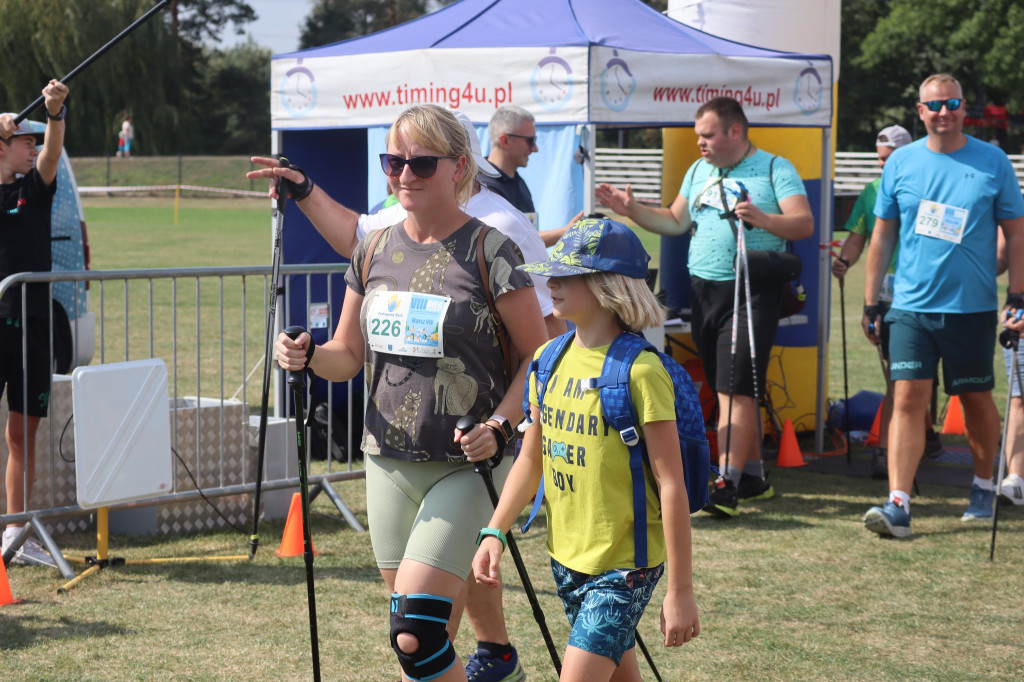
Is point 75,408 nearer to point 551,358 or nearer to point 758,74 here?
point 551,358

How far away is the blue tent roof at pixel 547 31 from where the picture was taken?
23.7 ft

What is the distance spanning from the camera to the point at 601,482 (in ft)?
9.88

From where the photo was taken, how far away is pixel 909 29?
47.9 meters

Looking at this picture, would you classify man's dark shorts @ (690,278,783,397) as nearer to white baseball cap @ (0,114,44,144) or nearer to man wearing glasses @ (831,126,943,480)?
man wearing glasses @ (831,126,943,480)

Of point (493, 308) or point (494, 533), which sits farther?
point (493, 308)

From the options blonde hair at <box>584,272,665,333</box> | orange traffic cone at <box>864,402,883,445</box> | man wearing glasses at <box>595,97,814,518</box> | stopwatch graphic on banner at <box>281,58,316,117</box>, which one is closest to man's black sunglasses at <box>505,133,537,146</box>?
man wearing glasses at <box>595,97,814,518</box>

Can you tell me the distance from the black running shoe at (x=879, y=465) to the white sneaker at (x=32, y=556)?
Answer: 479 cm

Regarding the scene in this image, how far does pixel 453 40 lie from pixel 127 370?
3156mm

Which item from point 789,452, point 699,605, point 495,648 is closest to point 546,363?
point 495,648

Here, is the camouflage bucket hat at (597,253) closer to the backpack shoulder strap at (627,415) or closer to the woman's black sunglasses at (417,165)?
the backpack shoulder strap at (627,415)

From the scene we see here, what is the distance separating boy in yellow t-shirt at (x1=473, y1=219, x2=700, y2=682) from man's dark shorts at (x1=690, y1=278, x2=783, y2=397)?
12.6ft

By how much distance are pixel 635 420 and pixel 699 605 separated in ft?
7.77

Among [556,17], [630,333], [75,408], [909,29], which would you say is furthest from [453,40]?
[909,29]

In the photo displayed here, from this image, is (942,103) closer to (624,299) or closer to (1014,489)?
(1014,489)
